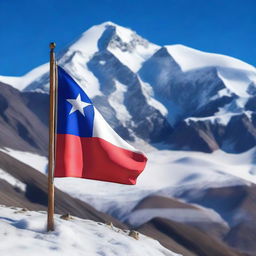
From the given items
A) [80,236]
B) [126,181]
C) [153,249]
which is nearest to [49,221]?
[80,236]

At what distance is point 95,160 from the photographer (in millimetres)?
15617

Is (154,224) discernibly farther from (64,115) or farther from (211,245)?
(64,115)

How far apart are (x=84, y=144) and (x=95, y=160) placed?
431 millimetres

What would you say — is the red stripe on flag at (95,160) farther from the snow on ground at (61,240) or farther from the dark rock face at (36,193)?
the dark rock face at (36,193)

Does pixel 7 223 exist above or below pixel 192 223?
above

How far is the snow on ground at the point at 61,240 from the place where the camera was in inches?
549

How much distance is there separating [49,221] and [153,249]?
10.1 ft

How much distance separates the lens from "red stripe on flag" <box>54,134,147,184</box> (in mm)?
15219

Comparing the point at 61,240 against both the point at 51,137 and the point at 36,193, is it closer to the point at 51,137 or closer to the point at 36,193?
the point at 51,137

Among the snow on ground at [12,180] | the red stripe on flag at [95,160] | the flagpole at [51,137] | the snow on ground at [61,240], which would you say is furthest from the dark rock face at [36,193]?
the flagpole at [51,137]

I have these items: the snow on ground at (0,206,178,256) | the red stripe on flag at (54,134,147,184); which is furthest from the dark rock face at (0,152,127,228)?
the red stripe on flag at (54,134,147,184)

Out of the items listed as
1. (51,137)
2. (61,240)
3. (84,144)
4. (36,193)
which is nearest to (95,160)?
(84,144)

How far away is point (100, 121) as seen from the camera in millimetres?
15711

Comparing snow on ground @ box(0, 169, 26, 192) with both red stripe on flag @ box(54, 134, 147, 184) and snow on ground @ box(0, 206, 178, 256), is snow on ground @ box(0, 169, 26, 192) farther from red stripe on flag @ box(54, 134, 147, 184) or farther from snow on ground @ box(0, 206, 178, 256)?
red stripe on flag @ box(54, 134, 147, 184)
